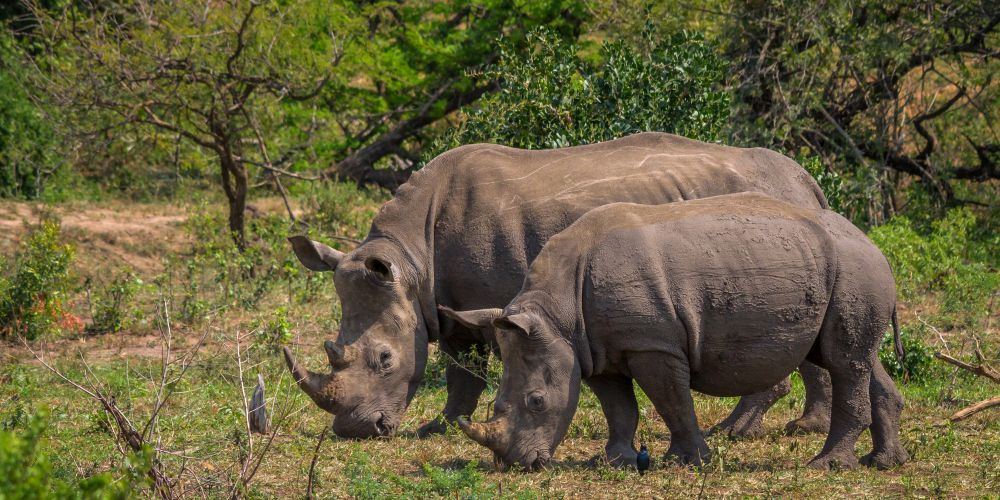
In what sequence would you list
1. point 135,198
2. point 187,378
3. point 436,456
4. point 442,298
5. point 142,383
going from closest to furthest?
1. point 436,456
2. point 442,298
3. point 142,383
4. point 187,378
5. point 135,198

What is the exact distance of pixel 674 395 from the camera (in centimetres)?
693

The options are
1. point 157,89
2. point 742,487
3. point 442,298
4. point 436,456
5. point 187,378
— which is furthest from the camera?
point 157,89

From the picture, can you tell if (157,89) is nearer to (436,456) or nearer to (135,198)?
(135,198)

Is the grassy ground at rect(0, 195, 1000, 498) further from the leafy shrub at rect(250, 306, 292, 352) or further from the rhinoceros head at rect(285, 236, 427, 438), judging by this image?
the rhinoceros head at rect(285, 236, 427, 438)

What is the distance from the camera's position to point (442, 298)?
8.41 metres

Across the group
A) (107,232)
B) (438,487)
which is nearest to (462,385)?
(438,487)

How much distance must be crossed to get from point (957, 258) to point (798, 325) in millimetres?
6327

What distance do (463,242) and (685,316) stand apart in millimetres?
1951

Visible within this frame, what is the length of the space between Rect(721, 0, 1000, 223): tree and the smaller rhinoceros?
6.85m

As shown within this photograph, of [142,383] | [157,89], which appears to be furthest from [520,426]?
[157,89]

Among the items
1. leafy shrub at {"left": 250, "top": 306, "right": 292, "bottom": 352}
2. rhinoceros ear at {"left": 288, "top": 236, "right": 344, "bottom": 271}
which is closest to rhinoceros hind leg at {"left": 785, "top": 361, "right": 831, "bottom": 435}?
rhinoceros ear at {"left": 288, "top": 236, "right": 344, "bottom": 271}

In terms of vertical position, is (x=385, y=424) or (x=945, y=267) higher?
(x=385, y=424)

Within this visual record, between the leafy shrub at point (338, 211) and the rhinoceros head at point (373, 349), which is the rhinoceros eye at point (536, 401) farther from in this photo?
the leafy shrub at point (338, 211)

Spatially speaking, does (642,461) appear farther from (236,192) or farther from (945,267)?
(236,192)
